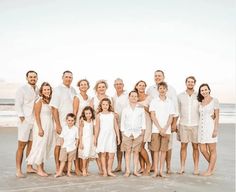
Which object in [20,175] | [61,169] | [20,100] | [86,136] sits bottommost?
[20,175]

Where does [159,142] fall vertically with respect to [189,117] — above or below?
below

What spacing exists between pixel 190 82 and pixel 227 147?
4.64 meters

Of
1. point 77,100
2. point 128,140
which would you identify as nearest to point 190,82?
point 128,140

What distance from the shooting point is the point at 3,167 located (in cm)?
649

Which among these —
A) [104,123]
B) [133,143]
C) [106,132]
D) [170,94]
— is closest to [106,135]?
[106,132]

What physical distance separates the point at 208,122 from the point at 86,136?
7.74ft

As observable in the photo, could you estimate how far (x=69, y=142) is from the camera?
5.89m

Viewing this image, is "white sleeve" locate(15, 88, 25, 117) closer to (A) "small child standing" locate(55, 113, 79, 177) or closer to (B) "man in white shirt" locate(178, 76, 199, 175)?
(A) "small child standing" locate(55, 113, 79, 177)

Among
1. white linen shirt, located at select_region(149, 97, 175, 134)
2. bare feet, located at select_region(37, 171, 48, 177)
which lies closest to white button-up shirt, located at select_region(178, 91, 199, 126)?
white linen shirt, located at select_region(149, 97, 175, 134)

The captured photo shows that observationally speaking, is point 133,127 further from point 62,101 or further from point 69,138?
point 62,101

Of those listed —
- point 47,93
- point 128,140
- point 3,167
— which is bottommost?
point 3,167

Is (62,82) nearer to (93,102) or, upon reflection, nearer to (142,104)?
(93,102)

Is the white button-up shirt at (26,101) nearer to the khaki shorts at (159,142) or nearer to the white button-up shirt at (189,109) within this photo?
the khaki shorts at (159,142)

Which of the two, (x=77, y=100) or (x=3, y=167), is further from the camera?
(x=3, y=167)
